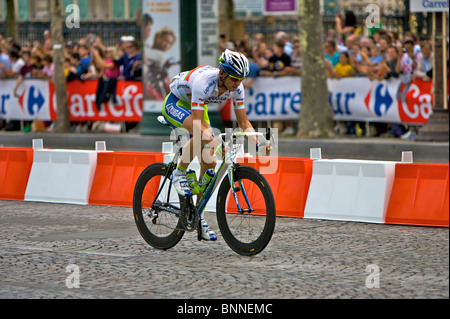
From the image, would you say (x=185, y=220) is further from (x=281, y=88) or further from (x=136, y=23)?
(x=136, y=23)

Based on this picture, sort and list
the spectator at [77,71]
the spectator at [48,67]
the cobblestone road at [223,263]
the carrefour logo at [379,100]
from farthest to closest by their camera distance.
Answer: the spectator at [48,67], the spectator at [77,71], the carrefour logo at [379,100], the cobblestone road at [223,263]

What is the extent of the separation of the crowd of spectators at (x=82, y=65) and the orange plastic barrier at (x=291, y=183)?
37.6 ft

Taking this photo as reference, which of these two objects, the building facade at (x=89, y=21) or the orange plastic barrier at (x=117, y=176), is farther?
the building facade at (x=89, y=21)

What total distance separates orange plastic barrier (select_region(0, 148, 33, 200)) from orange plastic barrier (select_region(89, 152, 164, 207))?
1009mm

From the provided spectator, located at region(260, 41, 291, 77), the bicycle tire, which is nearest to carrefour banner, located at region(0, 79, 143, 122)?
spectator, located at region(260, 41, 291, 77)

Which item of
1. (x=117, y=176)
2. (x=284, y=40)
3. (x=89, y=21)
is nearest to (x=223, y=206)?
(x=117, y=176)

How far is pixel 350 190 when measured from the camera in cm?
969

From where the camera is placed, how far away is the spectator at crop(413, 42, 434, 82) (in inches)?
698

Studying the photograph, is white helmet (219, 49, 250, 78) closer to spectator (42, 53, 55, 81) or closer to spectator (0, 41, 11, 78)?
spectator (42, 53, 55, 81)

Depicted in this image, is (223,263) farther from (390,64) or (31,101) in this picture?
(31,101)

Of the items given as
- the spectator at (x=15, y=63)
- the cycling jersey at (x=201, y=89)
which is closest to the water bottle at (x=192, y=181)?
the cycling jersey at (x=201, y=89)

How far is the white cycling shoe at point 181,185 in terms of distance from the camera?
26.5 feet

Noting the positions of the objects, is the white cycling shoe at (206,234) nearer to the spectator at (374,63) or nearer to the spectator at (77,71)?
the spectator at (374,63)

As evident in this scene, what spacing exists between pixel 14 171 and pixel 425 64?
8.99 metres
